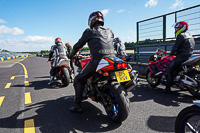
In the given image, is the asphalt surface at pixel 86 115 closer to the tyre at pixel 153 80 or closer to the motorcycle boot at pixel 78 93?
the motorcycle boot at pixel 78 93

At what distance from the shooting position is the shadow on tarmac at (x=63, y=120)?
246cm

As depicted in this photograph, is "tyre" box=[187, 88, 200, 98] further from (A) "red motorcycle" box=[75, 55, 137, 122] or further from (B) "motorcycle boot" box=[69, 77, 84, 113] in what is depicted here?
(B) "motorcycle boot" box=[69, 77, 84, 113]

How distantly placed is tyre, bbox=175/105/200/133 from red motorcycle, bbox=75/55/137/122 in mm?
814

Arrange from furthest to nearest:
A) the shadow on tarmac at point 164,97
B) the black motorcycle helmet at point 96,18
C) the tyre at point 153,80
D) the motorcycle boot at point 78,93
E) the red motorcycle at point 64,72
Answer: the red motorcycle at point 64,72
the tyre at point 153,80
the shadow on tarmac at point 164,97
the motorcycle boot at point 78,93
the black motorcycle helmet at point 96,18

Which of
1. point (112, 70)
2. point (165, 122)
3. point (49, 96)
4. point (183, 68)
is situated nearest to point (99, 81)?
point (112, 70)

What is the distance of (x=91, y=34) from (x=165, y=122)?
2101mm

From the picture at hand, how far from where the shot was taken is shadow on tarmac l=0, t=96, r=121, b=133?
8.09 feet

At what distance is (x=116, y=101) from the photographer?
98.7 inches

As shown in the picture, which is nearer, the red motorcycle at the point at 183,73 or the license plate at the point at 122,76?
the license plate at the point at 122,76

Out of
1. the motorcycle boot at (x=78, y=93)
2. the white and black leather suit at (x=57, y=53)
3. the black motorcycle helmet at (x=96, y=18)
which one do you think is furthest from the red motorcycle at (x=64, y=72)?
the black motorcycle helmet at (x=96, y=18)

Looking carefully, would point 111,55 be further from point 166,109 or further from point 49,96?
point 49,96

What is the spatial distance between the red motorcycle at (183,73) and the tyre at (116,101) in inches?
90.2

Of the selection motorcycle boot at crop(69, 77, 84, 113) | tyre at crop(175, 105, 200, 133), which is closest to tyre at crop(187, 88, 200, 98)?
tyre at crop(175, 105, 200, 133)

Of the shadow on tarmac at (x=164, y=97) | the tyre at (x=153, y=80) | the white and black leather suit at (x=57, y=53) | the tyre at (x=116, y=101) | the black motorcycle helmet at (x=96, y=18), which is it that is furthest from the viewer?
the white and black leather suit at (x=57, y=53)
